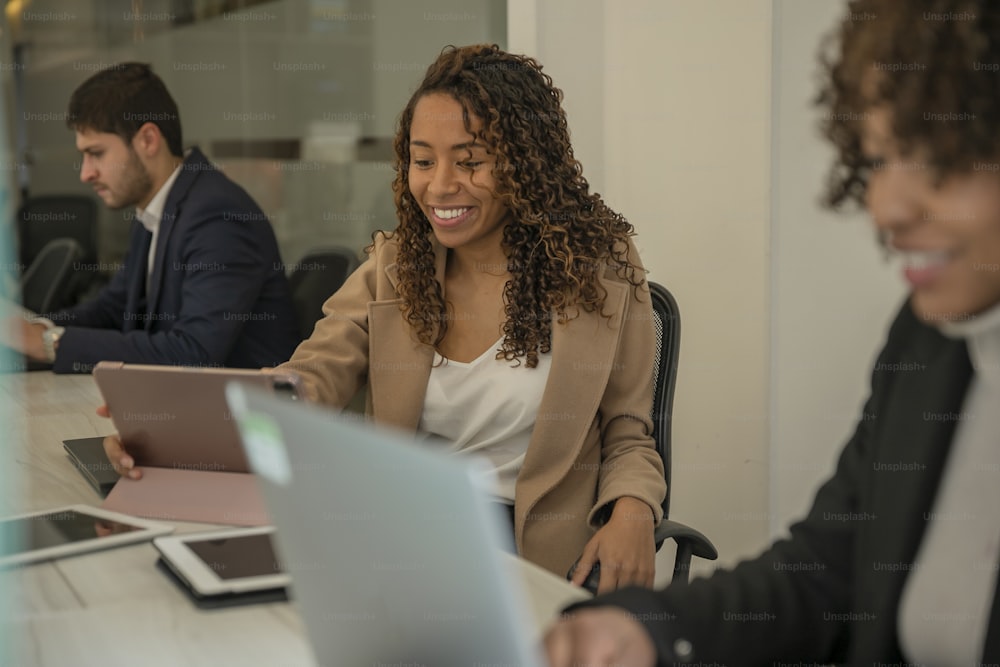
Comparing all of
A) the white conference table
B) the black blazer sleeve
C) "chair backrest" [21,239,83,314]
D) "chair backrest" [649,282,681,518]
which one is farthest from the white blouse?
"chair backrest" [21,239,83,314]

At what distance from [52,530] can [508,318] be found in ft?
2.72

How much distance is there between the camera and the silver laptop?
22.5 inches

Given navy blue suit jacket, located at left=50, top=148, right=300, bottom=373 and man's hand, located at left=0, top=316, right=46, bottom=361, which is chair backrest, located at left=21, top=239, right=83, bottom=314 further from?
man's hand, located at left=0, top=316, right=46, bottom=361

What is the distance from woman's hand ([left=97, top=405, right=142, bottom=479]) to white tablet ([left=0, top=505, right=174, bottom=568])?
0.09m

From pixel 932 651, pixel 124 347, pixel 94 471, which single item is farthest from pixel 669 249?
pixel 932 651

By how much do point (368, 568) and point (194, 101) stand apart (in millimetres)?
4403

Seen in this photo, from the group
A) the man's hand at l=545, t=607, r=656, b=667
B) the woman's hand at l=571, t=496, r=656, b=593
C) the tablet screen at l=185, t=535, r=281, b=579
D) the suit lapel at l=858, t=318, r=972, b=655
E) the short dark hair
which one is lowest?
the woman's hand at l=571, t=496, r=656, b=593

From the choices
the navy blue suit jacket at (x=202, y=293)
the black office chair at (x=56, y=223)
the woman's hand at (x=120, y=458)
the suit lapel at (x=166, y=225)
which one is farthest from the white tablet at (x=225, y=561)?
the black office chair at (x=56, y=223)

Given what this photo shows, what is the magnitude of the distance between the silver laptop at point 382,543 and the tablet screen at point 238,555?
0.40m

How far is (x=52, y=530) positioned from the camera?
4.54ft

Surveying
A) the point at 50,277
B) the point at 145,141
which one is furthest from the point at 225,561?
the point at 50,277

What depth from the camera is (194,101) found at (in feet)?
15.5

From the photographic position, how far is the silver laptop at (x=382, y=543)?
22.5 inches

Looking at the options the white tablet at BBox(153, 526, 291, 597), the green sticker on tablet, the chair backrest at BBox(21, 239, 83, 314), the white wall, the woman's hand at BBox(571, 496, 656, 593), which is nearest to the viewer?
the green sticker on tablet
